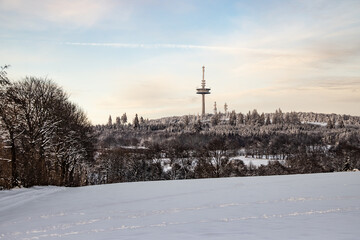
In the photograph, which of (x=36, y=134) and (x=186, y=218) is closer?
(x=186, y=218)

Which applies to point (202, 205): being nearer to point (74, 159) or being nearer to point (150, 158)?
point (74, 159)

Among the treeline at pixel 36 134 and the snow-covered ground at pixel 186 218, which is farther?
the treeline at pixel 36 134

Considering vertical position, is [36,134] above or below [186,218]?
above

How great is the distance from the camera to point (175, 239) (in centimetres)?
964

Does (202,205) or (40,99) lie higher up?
(40,99)

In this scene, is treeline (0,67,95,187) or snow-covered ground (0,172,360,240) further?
treeline (0,67,95,187)

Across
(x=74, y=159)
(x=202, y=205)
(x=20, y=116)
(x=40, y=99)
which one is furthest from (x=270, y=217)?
(x=74, y=159)

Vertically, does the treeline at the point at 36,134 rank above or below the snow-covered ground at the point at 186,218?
above

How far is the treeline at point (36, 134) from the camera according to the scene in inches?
1085

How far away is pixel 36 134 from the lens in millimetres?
34062

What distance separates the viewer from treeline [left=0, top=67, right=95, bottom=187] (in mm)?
27562

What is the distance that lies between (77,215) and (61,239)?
→ 4565 mm

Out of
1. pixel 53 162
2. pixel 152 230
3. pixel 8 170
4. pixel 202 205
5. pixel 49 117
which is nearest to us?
pixel 152 230

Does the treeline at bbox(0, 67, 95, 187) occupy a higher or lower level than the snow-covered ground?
higher
